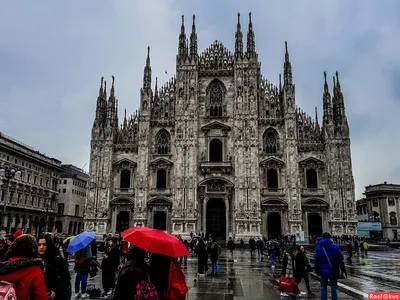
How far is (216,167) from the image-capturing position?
133ft

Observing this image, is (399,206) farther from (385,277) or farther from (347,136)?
(385,277)

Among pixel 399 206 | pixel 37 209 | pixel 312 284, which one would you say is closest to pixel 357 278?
pixel 312 284

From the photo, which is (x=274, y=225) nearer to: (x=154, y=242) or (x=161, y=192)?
(x=161, y=192)

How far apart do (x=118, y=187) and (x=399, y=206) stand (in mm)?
54571

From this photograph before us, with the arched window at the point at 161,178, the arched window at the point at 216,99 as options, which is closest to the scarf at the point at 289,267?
the arched window at the point at 161,178

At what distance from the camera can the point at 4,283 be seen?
3830 mm

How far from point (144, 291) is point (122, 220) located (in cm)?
3862

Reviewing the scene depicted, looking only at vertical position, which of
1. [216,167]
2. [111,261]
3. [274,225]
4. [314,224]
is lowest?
[111,261]

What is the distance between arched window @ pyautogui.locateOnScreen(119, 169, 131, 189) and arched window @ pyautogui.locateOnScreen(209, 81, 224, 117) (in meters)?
11.9

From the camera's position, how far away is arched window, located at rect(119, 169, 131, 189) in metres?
42.2

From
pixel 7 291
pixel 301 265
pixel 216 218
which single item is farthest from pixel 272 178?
pixel 7 291

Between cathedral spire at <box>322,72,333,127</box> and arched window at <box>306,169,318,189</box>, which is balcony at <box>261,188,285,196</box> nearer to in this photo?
arched window at <box>306,169,318,189</box>

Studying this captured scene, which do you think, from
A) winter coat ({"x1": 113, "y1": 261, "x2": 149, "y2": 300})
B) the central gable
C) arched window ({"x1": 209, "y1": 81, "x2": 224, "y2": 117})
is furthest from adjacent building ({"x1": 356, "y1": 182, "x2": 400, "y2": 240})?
winter coat ({"x1": 113, "y1": 261, "x2": 149, "y2": 300})

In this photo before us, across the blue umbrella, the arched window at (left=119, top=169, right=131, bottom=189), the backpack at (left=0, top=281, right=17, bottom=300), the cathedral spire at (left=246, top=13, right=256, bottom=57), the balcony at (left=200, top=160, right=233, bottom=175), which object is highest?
the cathedral spire at (left=246, top=13, right=256, bottom=57)
